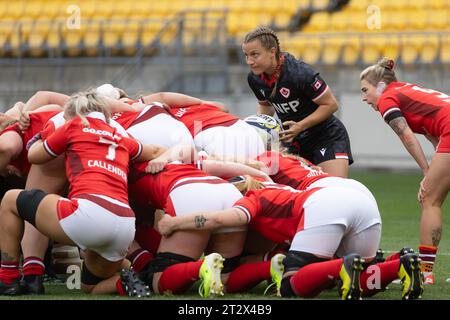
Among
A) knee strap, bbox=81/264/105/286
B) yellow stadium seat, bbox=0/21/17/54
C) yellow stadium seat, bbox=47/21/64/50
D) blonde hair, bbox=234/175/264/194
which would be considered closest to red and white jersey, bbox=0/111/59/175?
knee strap, bbox=81/264/105/286

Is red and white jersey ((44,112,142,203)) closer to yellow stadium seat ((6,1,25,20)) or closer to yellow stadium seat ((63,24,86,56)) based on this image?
yellow stadium seat ((63,24,86,56))

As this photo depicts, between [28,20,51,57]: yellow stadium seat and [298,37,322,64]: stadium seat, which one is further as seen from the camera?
[28,20,51,57]: yellow stadium seat

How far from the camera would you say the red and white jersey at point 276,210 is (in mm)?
5500

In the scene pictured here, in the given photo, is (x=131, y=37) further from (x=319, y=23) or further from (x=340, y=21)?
(x=340, y=21)

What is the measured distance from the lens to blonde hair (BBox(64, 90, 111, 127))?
5703 mm

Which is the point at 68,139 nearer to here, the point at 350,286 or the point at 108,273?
the point at 108,273

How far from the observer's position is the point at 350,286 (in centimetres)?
506

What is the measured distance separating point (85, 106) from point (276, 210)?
4.17ft

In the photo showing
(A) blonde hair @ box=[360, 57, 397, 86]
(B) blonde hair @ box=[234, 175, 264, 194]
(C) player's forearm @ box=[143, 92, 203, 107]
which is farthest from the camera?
(C) player's forearm @ box=[143, 92, 203, 107]

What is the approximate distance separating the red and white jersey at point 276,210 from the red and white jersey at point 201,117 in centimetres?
110

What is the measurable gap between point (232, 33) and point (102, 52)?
2157 mm

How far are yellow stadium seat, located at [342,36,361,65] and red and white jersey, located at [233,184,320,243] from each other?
9.45 m
